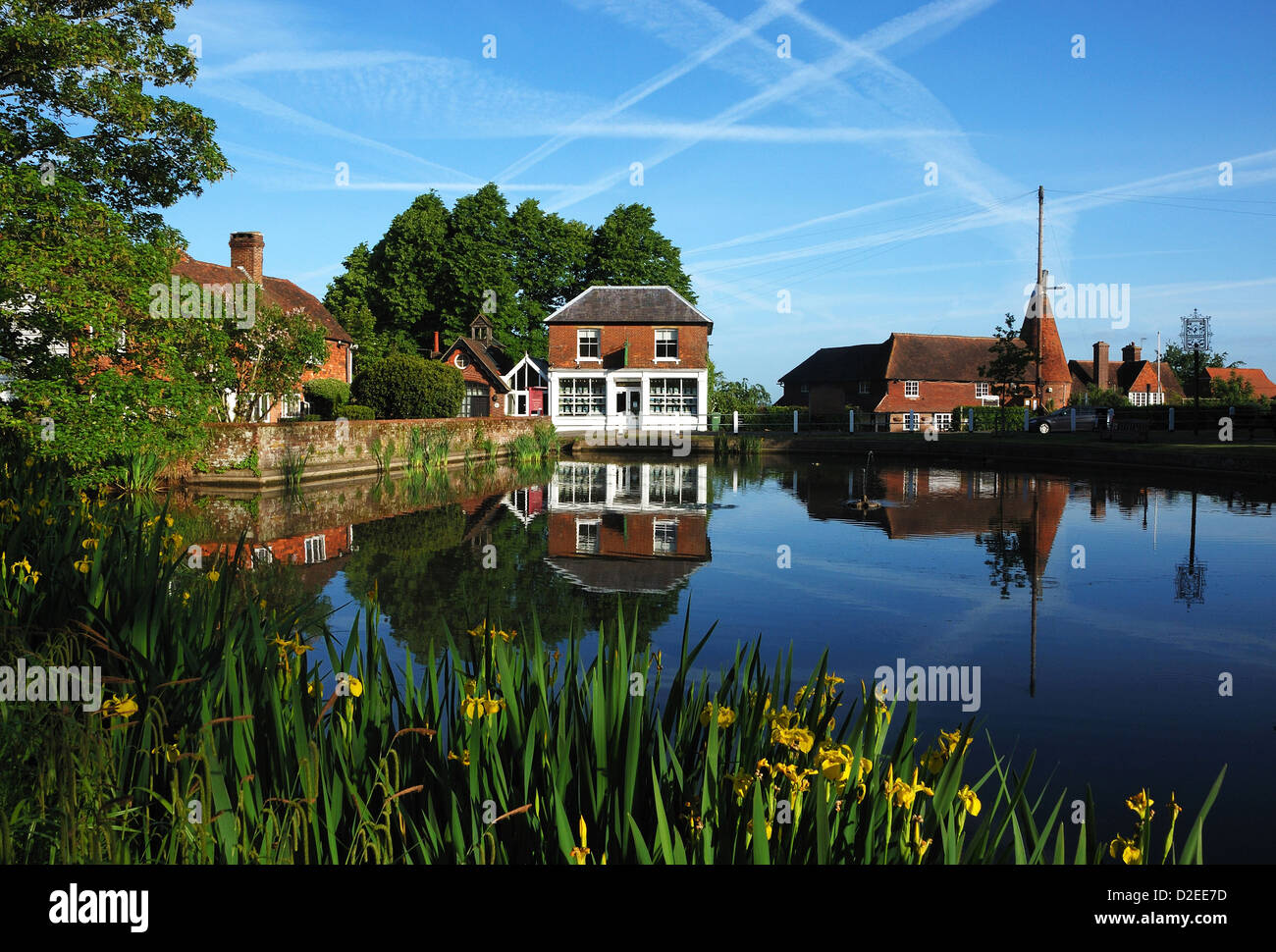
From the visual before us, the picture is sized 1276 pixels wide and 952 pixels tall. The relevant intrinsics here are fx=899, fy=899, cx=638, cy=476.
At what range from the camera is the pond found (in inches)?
214

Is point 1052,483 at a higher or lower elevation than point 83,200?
lower

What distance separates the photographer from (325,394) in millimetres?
39750

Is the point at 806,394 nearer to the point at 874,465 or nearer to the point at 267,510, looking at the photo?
the point at 874,465

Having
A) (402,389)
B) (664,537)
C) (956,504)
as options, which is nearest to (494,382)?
(402,389)

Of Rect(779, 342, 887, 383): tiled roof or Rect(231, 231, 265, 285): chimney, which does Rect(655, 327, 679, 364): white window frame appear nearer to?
Rect(231, 231, 265, 285): chimney

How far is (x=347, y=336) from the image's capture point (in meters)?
48.6

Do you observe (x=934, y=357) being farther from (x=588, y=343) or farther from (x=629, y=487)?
(x=629, y=487)

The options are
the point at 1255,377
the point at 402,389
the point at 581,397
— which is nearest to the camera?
the point at 402,389

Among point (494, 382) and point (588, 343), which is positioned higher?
point (588, 343)

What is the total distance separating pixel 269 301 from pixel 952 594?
92.3ft

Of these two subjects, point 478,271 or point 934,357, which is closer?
point 478,271

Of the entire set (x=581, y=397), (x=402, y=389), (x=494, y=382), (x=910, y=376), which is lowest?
(x=402, y=389)
